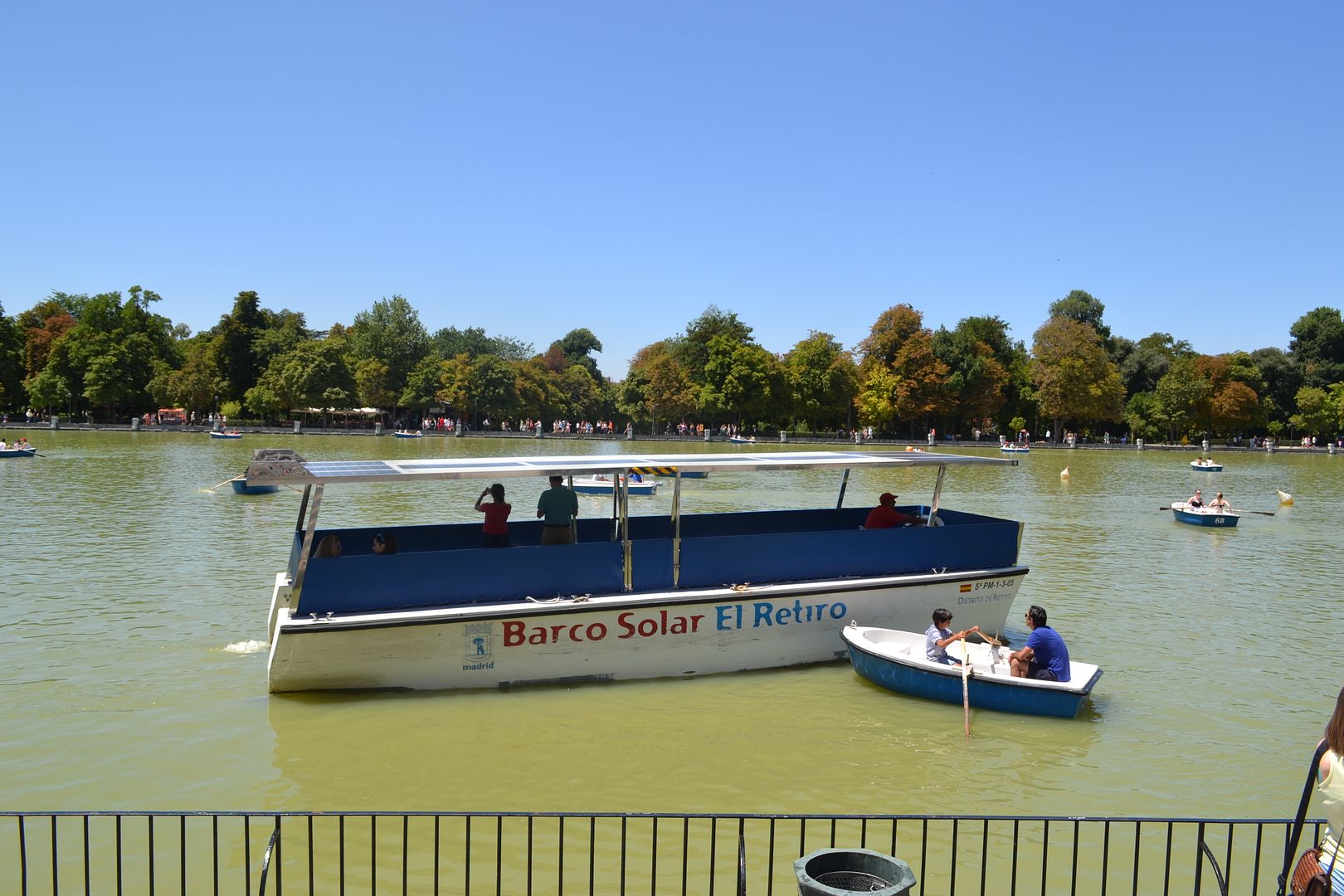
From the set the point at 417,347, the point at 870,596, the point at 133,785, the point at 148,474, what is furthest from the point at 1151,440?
the point at 133,785

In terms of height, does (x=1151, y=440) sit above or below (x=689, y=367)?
below

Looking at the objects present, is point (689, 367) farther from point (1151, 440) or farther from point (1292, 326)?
point (1292, 326)

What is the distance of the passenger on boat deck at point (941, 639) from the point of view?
11656mm

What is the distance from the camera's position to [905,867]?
190 inches

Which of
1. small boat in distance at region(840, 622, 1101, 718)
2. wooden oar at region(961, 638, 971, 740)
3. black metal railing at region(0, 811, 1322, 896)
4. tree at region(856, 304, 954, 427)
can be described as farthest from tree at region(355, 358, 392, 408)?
black metal railing at region(0, 811, 1322, 896)

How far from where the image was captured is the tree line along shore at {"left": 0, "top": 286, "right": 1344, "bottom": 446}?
3819 inches

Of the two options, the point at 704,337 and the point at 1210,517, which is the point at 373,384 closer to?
the point at 704,337

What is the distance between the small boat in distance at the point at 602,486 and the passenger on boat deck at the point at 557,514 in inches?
982

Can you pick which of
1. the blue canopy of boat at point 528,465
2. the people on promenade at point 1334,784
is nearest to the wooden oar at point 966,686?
the blue canopy of boat at point 528,465

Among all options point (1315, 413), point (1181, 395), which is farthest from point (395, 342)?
point (1315, 413)

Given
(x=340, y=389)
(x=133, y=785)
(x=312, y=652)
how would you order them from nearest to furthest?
1. (x=133, y=785)
2. (x=312, y=652)
3. (x=340, y=389)

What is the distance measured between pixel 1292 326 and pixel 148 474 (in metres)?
118

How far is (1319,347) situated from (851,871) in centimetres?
12400

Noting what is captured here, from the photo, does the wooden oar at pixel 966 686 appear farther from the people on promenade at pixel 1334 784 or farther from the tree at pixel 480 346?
the tree at pixel 480 346
